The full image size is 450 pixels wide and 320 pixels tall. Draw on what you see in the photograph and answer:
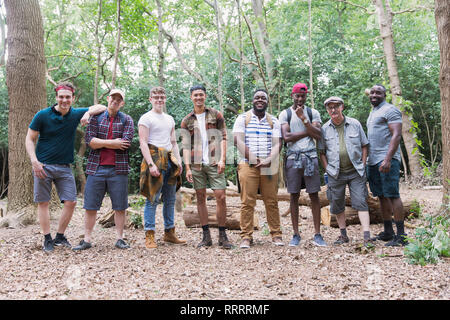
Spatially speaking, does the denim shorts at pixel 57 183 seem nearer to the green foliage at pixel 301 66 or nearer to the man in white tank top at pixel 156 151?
the man in white tank top at pixel 156 151

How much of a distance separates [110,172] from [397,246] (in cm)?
369

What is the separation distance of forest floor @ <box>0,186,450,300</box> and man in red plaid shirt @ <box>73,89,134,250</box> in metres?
0.61

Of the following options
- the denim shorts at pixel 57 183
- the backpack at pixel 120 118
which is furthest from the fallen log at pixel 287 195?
the denim shorts at pixel 57 183

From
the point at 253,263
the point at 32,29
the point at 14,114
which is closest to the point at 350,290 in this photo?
the point at 253,263

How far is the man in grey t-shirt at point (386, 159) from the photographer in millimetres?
4660

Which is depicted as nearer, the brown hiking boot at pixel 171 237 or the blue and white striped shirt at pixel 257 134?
the blue and white striped shirt at pixel 257 134

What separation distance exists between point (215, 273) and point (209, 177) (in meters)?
1.52

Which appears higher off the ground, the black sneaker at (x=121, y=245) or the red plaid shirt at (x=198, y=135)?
the red plaid shirt at (x=198, y=135)

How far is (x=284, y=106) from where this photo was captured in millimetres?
13961

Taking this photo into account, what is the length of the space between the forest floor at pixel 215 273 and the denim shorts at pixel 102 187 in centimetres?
61

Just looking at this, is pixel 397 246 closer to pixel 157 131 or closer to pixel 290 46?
pixel 157 131

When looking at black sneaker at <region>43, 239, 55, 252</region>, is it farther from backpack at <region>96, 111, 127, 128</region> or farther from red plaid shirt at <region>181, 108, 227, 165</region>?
red plaid shirt at <region>181, 108, 227, 165</region>

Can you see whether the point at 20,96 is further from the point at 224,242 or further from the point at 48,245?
the point at 224,242
